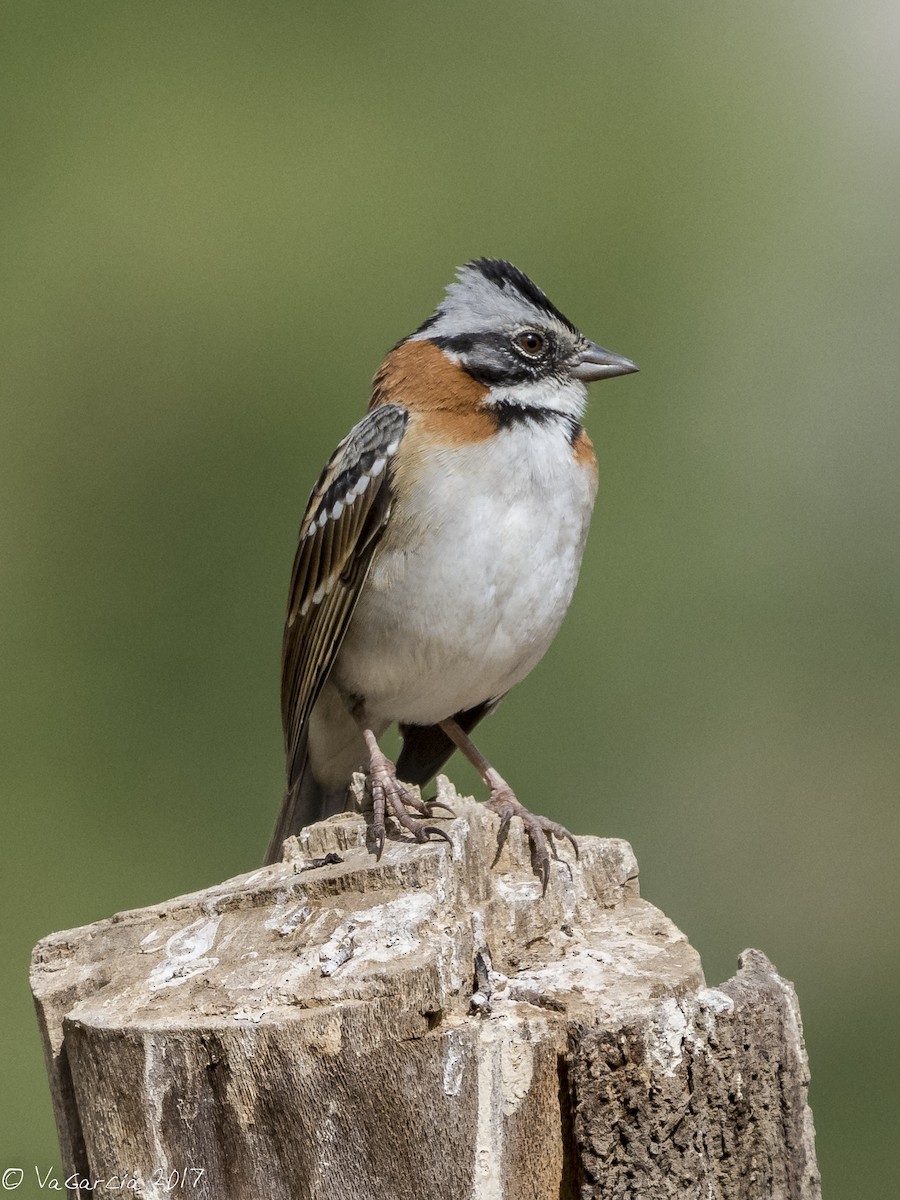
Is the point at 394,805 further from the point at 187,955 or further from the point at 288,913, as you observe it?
the point at 187,955

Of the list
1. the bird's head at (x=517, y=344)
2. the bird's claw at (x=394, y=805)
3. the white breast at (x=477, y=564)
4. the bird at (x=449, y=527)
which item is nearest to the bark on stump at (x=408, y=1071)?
the bird's claw at (x=394, y=805)

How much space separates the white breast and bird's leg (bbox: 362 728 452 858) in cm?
37

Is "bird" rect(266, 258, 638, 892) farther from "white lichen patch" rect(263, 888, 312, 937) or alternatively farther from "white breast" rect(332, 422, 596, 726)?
"white lichen patch" rect(263, 888, 312, 937)

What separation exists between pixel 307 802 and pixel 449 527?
1.27 meters

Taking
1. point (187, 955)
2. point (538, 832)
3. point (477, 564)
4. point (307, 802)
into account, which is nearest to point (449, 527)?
point (477, 564)

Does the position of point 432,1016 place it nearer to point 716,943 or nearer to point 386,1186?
point 386,1186

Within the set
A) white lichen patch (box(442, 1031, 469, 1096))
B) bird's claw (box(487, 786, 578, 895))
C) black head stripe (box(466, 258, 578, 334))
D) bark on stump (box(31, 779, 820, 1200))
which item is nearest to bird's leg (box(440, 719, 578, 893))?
bird's claw (box(487, 786, 578, 895))

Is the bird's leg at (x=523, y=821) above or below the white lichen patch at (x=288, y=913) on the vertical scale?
below

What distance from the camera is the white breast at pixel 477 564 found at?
4141mm

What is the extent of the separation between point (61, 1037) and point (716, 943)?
363 centimetres

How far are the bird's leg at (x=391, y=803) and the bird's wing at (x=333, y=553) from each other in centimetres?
44

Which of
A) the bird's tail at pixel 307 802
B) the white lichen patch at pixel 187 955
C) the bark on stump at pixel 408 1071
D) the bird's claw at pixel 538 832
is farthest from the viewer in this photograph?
the bird's tail at pixel 307 802

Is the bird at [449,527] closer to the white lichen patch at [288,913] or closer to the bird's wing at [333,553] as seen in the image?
the bird's wing at [333,553]

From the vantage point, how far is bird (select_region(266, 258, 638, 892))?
4160mm
